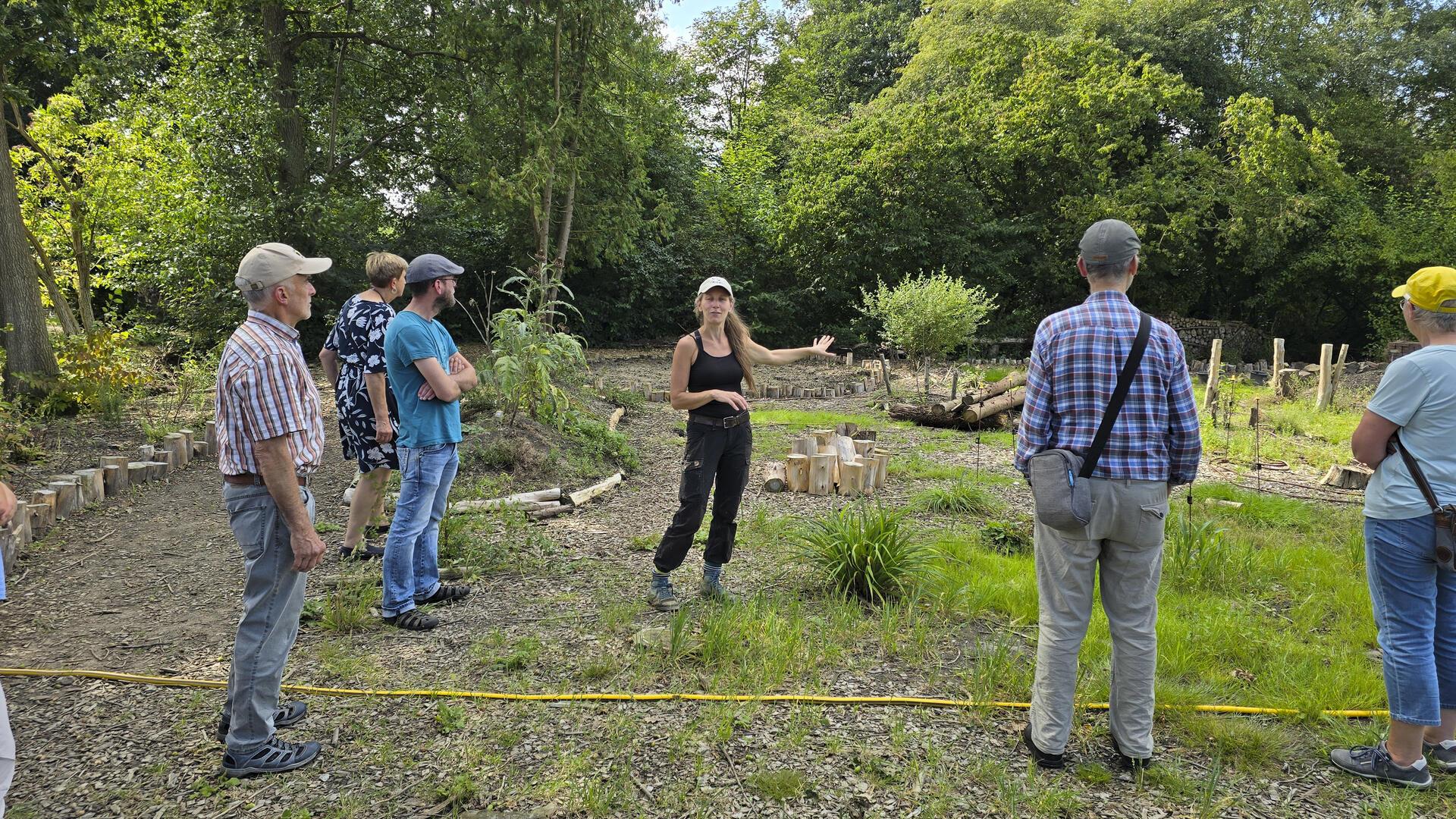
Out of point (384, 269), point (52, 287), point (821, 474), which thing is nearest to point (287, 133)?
point (52, 287)

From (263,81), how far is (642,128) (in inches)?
232

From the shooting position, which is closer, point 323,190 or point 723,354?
point 723,354

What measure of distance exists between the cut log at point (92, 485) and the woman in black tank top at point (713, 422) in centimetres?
456

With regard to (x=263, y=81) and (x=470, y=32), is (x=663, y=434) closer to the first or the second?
(x=470, y=32)

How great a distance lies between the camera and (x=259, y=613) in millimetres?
2637

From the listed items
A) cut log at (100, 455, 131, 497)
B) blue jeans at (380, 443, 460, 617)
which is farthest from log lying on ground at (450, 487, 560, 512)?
cut log at (100, 455, 131, 497)

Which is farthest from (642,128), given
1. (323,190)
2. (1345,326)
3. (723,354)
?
(1345,326)

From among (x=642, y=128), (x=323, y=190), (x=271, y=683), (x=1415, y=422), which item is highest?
(x=642, y=128)

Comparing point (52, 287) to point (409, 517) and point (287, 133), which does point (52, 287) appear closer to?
point (287, 133)

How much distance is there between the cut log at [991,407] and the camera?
10242mm

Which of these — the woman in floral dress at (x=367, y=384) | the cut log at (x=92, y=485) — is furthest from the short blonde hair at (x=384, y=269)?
the cut log at (x=92, y=485)

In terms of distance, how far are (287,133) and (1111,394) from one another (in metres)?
14.0

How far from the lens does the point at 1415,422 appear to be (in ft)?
8.48

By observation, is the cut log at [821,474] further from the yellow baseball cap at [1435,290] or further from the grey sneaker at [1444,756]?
the yellow baseball cap at [1435,290]
